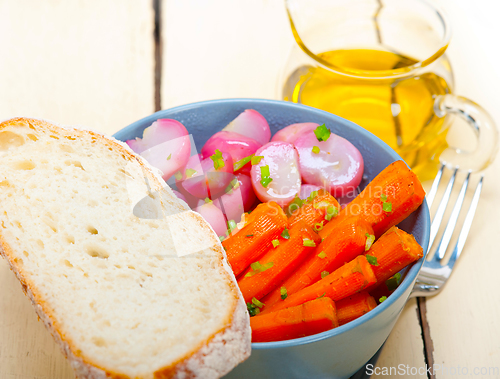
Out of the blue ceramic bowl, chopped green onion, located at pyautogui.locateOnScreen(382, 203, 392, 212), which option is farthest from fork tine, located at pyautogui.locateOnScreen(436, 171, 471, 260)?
chopped green onion, located at pyautogui.locateOnScreen(382, 203, 392, 212)

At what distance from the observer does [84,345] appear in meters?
0.78

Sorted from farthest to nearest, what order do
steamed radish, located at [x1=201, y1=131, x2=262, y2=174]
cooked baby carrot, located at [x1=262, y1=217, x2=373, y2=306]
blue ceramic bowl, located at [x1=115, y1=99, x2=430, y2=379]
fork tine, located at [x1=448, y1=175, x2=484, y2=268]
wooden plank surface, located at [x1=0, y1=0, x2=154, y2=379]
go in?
wooden plank surface, located at [x1=0, y1=0, x2=154, y2=379], fork tine, located at [x1=448, y1=175, x2=484, y2=268], steamed radish, located at [x1=201, y1=131, x2=262, y2=174], cooked baby carrot, located at [x1=262, y1=217, x2=373, y2=306], blue ceramic bowl, located at [x1=115, y1=99, x2=430, y2=379]

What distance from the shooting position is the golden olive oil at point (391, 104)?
1.26 metres

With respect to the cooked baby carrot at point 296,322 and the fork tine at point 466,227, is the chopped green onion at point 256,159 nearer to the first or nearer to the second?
the cooked baby carrot at point 296,322

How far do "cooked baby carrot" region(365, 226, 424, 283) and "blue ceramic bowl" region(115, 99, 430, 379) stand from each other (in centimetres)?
3

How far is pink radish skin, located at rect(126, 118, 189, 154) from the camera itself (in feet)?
3.60

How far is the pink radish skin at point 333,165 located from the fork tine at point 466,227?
0.35 metres

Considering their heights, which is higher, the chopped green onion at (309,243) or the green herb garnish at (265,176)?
the green herb garnish at (265,176)

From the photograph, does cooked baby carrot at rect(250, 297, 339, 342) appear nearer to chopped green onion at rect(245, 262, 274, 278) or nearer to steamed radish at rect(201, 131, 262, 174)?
chopped green onion at rect(245, 262, 274, 278)

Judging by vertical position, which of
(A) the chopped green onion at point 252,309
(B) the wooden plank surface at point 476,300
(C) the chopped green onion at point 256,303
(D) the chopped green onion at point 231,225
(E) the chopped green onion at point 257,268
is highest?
(D) the chopped green onion at point 231,225

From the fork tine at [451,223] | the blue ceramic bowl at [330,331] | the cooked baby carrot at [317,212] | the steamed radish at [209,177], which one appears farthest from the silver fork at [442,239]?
the steamed radish at [209,177]

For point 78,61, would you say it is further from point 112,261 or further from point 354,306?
point 354,306

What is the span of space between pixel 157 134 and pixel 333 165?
0.44 metres

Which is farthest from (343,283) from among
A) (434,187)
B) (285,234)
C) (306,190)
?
(434,187)
